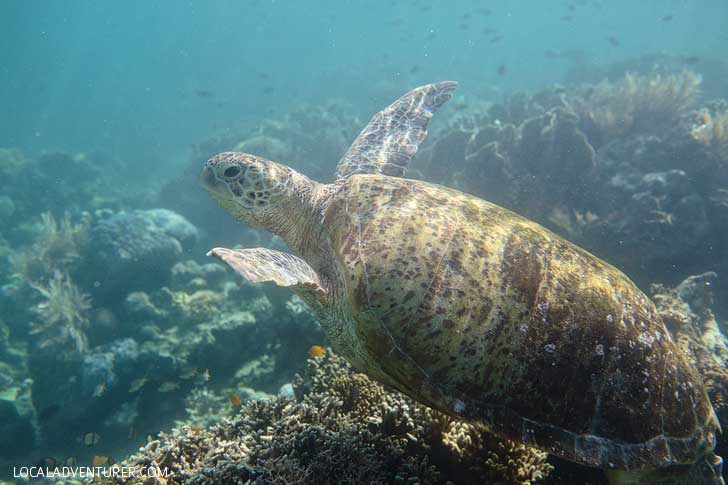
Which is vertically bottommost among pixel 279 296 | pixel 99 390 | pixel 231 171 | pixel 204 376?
pixel 99 390

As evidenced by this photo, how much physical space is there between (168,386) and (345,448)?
174 inches

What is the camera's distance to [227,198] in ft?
10.9

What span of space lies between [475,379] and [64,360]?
764cm

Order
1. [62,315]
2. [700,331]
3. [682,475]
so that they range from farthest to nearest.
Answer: [62,315]
[700,331]
[682,475]

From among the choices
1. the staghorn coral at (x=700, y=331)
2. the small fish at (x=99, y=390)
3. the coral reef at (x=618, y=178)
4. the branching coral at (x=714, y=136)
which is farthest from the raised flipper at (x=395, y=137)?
the branching coral at (x=714, y=136)

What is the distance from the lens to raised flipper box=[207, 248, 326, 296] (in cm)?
207

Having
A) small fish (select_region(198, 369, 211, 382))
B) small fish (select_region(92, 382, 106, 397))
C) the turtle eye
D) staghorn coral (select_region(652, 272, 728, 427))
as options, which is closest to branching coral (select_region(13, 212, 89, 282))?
small fish (select_region(92, 382, 106, 397))

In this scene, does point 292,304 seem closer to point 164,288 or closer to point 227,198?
point 227,198

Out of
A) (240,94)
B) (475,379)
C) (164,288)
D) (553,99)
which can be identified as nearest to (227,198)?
(475,379)

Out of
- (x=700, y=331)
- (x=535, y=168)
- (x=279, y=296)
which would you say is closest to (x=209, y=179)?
(x=279, y=296)

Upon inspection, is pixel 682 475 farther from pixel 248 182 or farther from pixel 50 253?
pixel 50 253

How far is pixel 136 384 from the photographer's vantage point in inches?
222

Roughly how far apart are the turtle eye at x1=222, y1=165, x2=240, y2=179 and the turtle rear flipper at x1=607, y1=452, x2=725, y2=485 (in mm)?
3521

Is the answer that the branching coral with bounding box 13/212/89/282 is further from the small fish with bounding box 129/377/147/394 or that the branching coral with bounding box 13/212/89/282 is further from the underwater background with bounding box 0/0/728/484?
the small fish with bounding box 129/377/147/394
